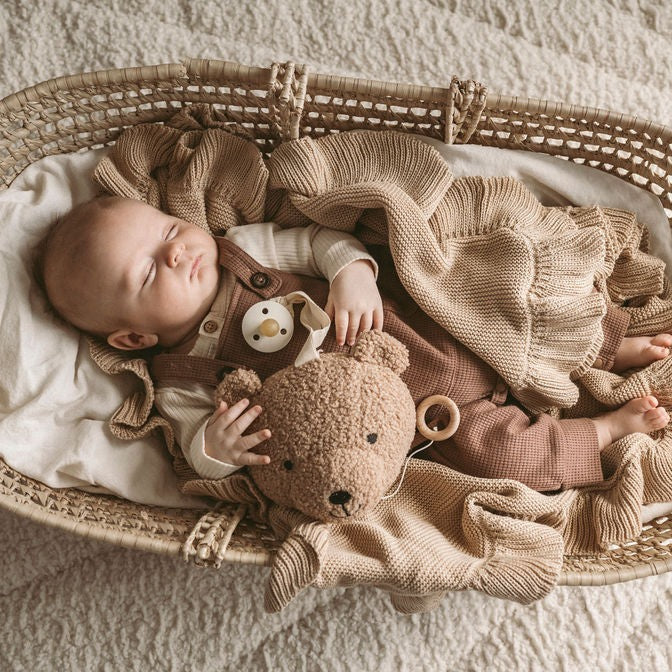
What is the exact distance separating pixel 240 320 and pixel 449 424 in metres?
0.37

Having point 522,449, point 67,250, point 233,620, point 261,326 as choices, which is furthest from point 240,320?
point 233,620

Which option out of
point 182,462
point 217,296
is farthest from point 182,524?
point 217,296

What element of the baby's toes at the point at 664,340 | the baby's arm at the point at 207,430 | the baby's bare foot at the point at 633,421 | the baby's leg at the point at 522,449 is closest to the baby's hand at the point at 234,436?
the baby's arm at the point at 207,430

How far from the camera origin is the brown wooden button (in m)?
1.11

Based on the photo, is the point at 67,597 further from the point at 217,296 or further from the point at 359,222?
the point at 359,222

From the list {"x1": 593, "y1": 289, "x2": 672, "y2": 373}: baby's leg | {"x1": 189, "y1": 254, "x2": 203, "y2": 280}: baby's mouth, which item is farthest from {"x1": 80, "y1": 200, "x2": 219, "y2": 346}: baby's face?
{"x1": 593, "y1": 289, "x2": 672, "y2": 373}: baby's leg

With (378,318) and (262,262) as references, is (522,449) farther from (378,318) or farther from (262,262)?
(262,262)

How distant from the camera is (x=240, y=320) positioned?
1102 millimetres

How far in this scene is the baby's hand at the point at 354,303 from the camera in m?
1.04

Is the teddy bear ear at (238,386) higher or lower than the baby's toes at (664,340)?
lower

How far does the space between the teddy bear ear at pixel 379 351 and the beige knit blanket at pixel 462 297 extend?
0.12 metres

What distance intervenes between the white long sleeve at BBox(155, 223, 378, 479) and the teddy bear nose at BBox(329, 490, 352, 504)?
183 millimetres

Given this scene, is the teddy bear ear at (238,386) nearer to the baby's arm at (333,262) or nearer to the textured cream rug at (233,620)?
the baby's arm at (333,262)

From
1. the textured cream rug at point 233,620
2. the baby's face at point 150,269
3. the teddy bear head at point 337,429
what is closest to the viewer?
the teddy bear head at point 337,429
